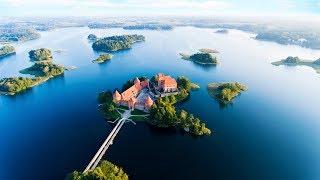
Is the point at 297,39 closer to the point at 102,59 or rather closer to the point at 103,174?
the point at 102,59

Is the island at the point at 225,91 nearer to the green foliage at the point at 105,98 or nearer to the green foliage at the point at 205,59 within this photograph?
the green foliage at the point at 105,98

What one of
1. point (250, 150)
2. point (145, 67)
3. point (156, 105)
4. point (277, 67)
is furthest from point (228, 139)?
point (277, 67)

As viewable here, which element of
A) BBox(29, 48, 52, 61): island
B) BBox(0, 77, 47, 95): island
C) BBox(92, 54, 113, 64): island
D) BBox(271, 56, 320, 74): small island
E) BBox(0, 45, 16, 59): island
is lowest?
BBox(0, 45, 16, 59): island

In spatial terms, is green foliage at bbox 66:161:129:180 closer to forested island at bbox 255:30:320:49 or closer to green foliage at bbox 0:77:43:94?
green foliage at bbox 0:77:43:94

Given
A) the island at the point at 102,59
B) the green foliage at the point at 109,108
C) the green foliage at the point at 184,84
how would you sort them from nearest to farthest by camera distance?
the green foliage at the point at 109,108 < the green foliage at the point at 184,84 < the island at the point at 102,59

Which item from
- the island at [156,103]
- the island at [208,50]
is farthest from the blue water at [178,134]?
the island at [208,50]

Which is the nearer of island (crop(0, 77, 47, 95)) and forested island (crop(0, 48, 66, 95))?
island (crop(0, 77, 47, 95))

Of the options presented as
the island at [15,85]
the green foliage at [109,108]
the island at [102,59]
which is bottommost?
the island at [102,59]

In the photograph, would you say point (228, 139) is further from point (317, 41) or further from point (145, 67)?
point (317, 41)

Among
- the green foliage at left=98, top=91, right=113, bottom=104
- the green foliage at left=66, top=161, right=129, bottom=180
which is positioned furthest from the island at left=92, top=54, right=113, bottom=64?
the green foliage at left=66, top=161, right=129, bottom=180
